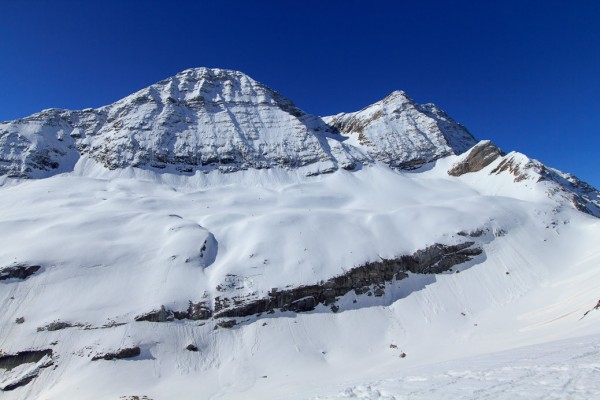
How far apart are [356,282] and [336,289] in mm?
2431

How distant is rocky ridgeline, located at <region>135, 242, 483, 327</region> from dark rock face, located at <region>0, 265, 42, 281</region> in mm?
12415

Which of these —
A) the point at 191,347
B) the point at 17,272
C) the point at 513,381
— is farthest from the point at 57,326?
the point at 513,381

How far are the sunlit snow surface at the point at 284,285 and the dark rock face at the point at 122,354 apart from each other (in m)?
0.41

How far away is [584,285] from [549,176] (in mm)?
39538

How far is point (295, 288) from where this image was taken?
118ft

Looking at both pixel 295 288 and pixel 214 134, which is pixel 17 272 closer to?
pixel 295 288

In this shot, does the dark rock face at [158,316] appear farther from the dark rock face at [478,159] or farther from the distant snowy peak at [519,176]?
the dark rock face at [478,159]

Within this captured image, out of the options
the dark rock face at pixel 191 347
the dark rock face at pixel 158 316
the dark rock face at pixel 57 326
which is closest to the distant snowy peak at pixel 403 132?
the dark rock face at pixel 158 316

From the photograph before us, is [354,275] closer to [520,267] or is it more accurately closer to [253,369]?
[253,369]

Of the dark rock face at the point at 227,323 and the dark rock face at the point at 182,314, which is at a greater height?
the dark rock face at the point at 182,314

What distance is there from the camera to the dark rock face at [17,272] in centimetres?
3362

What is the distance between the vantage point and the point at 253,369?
2869cm

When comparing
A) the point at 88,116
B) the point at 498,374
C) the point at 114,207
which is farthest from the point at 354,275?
the point at 88,116

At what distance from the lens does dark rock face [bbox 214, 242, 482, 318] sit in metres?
34.1
